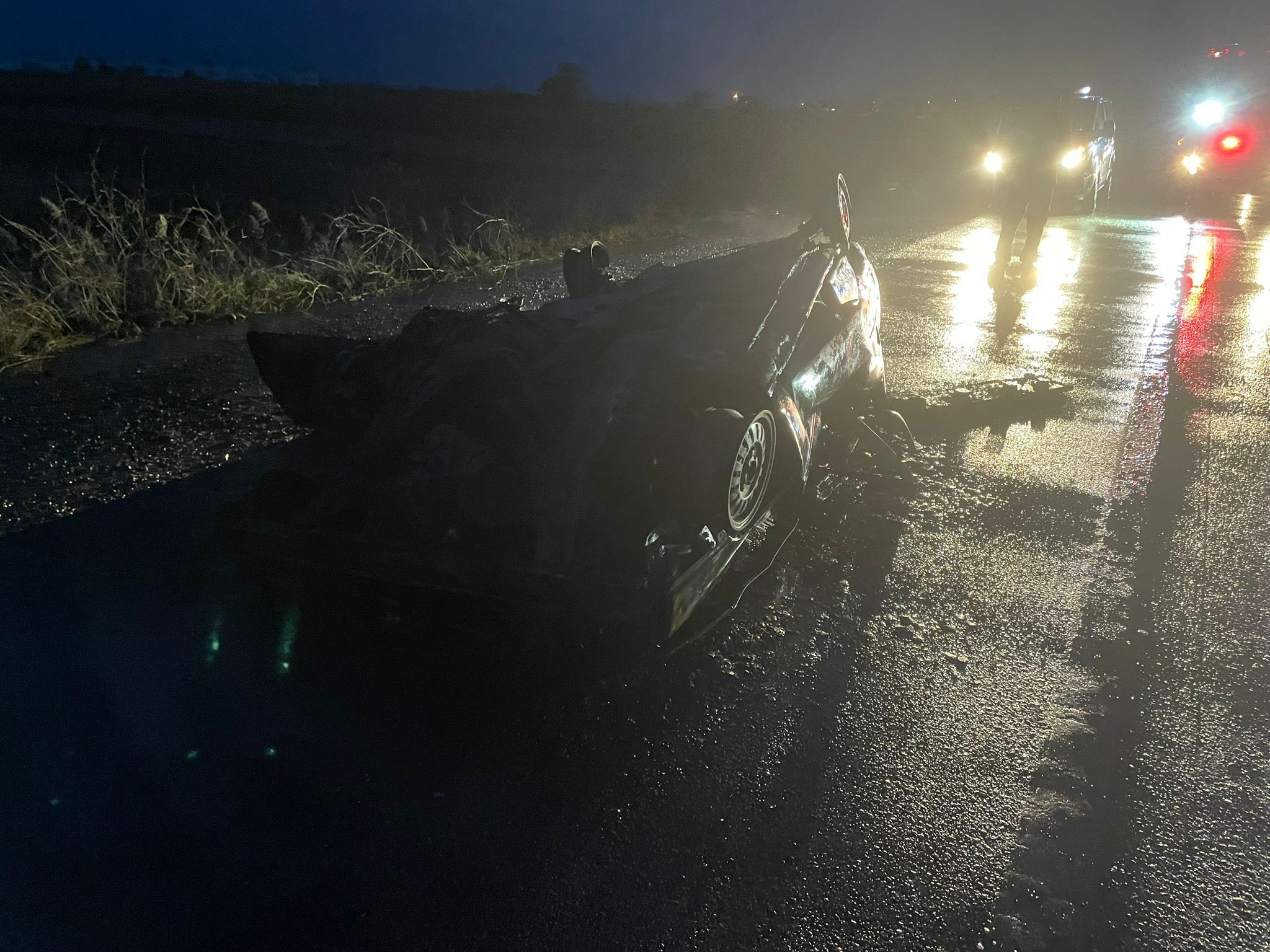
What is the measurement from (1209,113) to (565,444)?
104ft

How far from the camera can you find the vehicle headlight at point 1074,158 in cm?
1708

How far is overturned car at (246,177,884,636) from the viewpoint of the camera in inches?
129

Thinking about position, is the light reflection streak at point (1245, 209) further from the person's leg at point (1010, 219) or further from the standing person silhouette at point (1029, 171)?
the person's leg at point (1010, 219)

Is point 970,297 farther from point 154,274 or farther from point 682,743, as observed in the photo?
point 682,743

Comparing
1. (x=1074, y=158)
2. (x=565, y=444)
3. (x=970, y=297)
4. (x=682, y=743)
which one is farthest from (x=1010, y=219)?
(x=682, y=743)

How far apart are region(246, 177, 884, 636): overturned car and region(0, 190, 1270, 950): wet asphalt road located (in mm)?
351

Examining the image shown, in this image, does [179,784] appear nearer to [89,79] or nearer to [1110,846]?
[1110,846]

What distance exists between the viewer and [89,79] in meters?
77.9

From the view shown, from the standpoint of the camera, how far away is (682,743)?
2980mm

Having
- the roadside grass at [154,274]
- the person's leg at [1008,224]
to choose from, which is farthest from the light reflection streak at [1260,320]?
the roadside grass at [154,274]

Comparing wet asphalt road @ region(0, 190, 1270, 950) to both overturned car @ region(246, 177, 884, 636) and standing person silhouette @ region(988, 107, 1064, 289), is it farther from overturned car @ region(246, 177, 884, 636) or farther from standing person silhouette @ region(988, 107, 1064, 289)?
standing person silhouette @ region(988, 107, 1064, 289)

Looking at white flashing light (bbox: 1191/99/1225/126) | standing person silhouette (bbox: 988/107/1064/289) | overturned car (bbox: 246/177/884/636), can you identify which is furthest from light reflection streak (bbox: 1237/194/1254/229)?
overturned car (bbox: 246/177/884/636)

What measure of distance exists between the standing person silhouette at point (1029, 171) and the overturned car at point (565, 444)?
296 inches

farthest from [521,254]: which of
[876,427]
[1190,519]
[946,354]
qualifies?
[1190,519]
